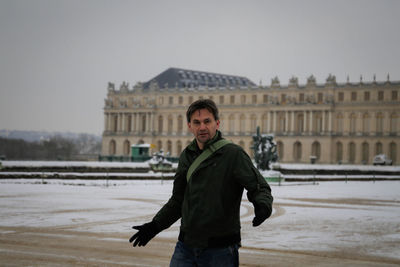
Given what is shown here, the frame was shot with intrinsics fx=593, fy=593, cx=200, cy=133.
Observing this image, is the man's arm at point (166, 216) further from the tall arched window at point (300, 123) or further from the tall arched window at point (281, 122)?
the tall arched window at point (281, 122)

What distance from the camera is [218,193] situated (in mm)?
4559

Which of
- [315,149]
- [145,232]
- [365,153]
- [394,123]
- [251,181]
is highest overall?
[394,123]

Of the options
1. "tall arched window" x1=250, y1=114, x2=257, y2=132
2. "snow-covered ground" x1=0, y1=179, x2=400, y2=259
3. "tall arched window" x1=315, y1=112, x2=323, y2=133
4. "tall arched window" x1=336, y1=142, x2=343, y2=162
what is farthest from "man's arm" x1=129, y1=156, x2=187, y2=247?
"tall arched window" x1=250, y1=114, x2=257, y2=132

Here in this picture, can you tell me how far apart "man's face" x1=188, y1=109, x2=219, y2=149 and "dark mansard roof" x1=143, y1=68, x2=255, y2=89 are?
97.7 m

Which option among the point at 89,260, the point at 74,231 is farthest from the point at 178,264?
the point at 74,231

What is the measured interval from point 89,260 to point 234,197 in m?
4.75

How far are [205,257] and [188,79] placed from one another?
10094cm

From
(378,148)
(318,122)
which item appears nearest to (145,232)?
(378,148)

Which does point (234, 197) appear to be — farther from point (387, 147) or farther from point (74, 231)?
point (387, 147)

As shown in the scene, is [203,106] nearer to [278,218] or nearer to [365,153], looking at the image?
[278,218]

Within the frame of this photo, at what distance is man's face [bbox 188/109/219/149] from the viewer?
186 inches

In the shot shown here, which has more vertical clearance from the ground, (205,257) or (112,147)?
(112,147)

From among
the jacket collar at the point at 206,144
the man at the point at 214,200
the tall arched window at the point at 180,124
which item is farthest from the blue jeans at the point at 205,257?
the tall arched window at the point at 180,124

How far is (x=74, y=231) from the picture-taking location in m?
→ 11.7
